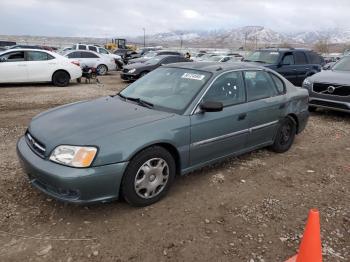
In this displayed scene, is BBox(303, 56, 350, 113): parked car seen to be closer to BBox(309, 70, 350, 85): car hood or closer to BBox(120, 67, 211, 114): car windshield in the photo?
BBox(309, 70, 350, 85): car hood

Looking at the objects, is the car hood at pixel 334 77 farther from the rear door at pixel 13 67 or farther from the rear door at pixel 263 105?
the rear door at pixel 13 67

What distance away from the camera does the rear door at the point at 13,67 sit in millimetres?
12006

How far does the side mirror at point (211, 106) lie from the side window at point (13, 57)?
10.3 m

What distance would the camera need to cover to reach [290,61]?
476 inches

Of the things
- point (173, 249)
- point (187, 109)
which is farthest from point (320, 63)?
point (173, 249)

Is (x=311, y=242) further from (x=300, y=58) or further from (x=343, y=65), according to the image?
(x=300, y=58)

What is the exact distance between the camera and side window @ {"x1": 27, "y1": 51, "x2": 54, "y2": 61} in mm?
12432

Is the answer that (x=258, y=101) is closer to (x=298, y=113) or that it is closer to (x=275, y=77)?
(x=275, y=77)

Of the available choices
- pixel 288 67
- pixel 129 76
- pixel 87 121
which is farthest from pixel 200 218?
pixel 129 76

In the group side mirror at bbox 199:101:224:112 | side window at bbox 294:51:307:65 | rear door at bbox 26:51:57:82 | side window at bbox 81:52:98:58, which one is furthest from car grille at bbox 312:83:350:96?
side window at bbox 81:52:98:58

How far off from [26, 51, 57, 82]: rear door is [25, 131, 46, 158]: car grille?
947cm

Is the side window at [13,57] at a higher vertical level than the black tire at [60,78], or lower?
higher

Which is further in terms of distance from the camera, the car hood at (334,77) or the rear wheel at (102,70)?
the rear wheel at (102,70)

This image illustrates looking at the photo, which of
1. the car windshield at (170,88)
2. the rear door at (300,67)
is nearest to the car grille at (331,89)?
the rear door at (300,67)
